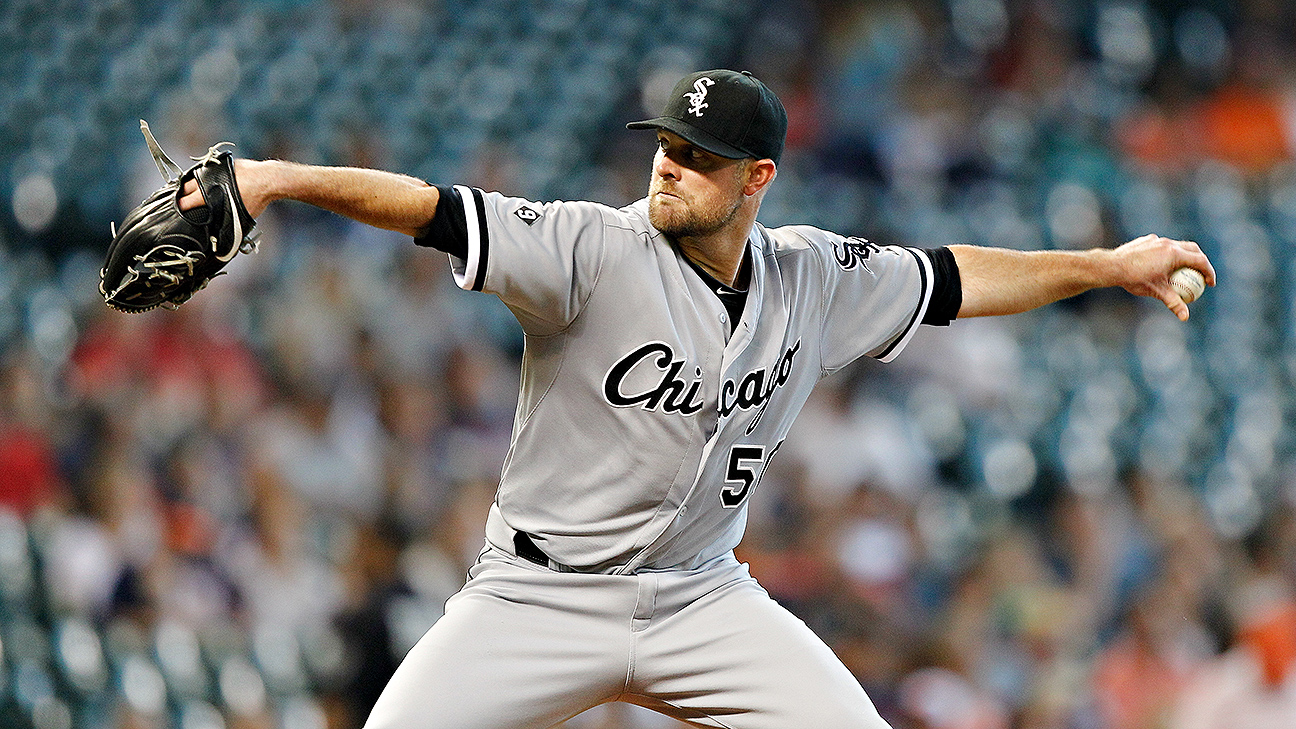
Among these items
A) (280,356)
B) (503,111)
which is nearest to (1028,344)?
(503,111)

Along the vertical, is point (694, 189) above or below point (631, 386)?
above

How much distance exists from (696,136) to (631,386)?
0.46 meters

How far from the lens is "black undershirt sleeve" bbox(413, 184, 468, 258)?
88.9 inches

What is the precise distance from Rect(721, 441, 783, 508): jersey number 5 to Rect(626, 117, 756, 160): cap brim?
549 millimetres

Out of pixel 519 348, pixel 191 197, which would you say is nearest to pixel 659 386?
pixel 191 197

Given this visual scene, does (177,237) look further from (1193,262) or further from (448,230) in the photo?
(1193,262)

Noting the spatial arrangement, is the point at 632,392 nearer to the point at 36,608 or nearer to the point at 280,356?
the point at 36,608

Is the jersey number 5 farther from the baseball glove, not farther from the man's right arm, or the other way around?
the baseball glove

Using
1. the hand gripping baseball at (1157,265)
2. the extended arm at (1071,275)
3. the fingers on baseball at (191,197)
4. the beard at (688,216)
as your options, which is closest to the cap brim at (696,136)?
the beard at (688,216)

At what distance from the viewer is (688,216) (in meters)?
2.51

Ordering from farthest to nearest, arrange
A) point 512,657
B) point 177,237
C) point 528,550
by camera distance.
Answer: point 528,550
point 512,657
point 177,237

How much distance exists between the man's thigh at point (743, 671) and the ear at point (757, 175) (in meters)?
0.76

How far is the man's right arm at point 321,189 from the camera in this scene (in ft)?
7.04

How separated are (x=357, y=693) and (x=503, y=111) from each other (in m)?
3.35
